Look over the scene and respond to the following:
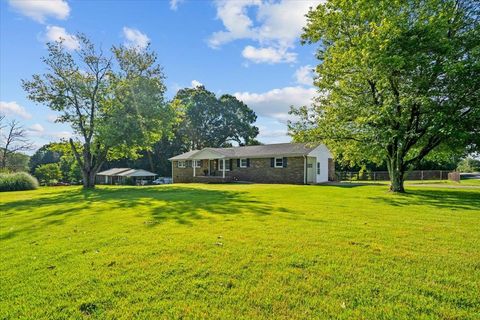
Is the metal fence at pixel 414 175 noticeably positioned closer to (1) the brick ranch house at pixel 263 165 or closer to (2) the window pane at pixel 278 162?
(1) the brick ranch house at pixel 263 165

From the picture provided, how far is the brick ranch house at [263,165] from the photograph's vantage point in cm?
2447

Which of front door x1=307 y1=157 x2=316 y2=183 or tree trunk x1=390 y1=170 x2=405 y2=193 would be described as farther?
front door x1=307 y1=157 x2=316 y2=183

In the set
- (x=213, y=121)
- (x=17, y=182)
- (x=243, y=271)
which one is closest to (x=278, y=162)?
(x=243, y=271)

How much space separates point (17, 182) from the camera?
23.9 meters

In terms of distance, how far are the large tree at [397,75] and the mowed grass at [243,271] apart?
846cm

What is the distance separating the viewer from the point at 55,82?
72.1 feet

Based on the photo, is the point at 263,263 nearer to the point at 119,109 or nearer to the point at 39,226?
the point at 39,226

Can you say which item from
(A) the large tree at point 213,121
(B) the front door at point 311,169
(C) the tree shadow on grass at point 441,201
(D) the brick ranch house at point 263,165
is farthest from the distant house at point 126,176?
(C) the tree shadow on grass at point 441,201

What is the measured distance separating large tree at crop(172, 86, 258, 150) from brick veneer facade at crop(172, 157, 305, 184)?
17346 millimetres

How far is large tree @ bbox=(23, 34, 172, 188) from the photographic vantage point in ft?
69.3

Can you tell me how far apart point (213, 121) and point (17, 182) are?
30.9 metres

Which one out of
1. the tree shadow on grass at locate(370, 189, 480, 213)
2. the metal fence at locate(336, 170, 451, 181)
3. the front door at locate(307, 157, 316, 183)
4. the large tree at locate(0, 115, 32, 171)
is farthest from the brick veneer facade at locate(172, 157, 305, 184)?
the large tree at locate(0, 115, 32, 171)

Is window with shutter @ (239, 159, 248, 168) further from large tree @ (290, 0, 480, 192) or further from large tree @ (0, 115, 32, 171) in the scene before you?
large tree @ (0, 115, 32, 171)

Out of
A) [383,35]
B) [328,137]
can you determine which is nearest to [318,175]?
[328,137]
